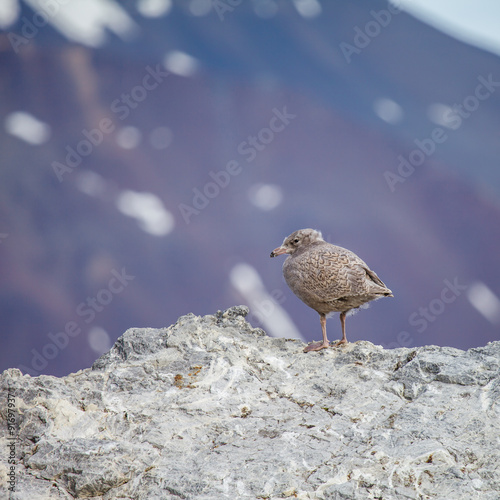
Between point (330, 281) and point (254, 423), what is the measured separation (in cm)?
204

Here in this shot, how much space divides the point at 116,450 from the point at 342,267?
10.1 ft

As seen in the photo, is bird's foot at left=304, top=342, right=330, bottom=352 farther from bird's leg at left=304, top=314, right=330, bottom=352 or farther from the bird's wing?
the bird's wing

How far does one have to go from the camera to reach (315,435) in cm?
382

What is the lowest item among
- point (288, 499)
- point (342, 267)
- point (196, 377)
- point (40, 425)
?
point (288, 499)

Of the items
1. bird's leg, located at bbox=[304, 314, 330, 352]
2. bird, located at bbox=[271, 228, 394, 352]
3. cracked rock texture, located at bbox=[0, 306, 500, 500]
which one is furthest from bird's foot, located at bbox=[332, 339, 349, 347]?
cracked rock texture, located at bbox=[0, 306, 500, 500]

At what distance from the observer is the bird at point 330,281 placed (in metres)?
5.65

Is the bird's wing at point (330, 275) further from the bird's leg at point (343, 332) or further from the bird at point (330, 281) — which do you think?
the bird's leg at point (343, 332)

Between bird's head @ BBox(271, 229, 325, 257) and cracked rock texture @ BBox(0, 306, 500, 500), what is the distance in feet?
4.39

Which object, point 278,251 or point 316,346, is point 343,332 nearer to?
point 316,346

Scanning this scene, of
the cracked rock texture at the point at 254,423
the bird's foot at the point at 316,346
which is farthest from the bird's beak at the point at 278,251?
the cracked rock texture at the point at 254,423

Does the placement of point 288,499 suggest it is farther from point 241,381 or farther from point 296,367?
point 296,367

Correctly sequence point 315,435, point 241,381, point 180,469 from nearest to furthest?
point 180,469 → point 315,435 → point 241,381

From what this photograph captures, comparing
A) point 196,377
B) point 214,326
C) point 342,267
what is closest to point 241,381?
point 196,377

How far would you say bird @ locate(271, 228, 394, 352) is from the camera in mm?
5652
